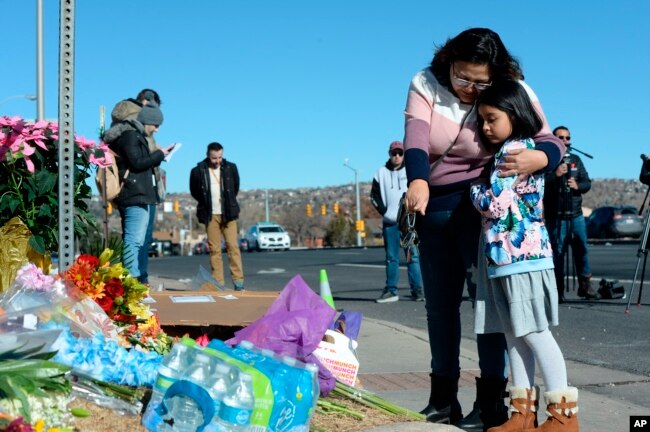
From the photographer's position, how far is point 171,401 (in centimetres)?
341

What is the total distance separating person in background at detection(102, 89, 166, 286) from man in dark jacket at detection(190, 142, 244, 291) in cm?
204

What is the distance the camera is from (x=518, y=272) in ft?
12.5

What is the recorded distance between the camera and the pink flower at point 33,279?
398 cm

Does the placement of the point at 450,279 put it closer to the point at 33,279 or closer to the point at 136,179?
the point at 33,279

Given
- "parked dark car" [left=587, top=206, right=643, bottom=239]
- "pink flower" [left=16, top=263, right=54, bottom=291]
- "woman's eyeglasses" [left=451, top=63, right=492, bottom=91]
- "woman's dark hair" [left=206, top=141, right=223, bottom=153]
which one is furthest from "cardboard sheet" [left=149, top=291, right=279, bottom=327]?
"parked dark car" [left=587, top=206, right=643, bottom=239]

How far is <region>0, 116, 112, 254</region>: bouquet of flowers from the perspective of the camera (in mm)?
4480

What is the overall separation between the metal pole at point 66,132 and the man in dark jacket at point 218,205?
6297 mm

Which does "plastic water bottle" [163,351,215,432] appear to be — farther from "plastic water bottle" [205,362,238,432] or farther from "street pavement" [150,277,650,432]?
"street pavement" [150,277,650,432]

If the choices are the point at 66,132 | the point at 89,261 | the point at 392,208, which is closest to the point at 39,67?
the point at 392,208

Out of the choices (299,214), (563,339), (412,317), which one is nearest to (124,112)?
(412,317)

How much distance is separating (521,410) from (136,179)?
517cm

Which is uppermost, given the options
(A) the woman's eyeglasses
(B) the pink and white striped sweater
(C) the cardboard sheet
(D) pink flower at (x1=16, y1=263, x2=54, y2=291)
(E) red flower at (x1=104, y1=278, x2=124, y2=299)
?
(A) the woman's eyeglasses

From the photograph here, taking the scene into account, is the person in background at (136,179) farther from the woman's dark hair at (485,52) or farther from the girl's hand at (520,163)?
the girl's hand at (520,163)

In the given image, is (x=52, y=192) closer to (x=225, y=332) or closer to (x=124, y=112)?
(x=225, y=332)
